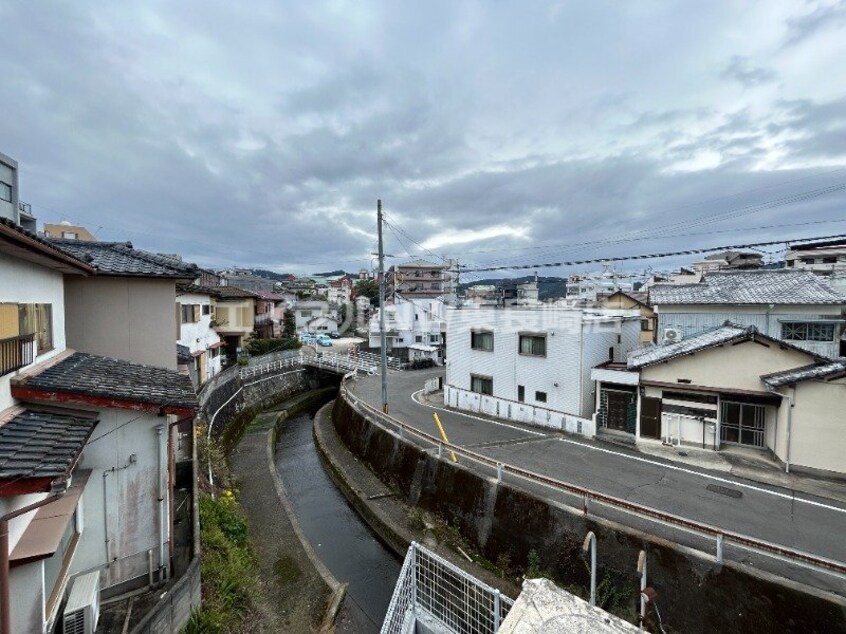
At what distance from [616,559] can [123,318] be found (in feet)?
48.1

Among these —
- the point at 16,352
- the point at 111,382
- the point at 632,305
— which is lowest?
the point at 111,382

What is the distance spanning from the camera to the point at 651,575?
28.8 feet

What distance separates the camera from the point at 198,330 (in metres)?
24.5

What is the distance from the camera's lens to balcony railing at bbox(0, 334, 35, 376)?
5496mm

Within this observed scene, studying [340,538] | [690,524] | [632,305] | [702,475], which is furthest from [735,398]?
[632,305]

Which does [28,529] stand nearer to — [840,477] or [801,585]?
[801,585]

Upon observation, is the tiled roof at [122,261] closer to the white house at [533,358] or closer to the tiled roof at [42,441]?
the tiled roof at [42,441]

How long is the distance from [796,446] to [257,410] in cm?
2992

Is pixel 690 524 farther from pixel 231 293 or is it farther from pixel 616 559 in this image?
pixel 231 293

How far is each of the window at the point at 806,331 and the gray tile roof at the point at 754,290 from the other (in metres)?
1.10

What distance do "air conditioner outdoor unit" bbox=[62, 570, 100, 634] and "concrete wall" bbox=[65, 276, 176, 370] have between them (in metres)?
6.79

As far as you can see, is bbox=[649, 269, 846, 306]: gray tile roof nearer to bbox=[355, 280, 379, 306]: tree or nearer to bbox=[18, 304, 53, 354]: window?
bbox=[18, 304, 53, 354]: window

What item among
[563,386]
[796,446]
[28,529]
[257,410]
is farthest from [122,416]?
[257,410]

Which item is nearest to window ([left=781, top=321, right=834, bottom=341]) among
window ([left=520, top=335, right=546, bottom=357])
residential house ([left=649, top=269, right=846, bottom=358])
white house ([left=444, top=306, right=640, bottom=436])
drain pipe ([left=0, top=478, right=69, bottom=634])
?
residential house ([left=649, top=269, right=846, bottom=358])
